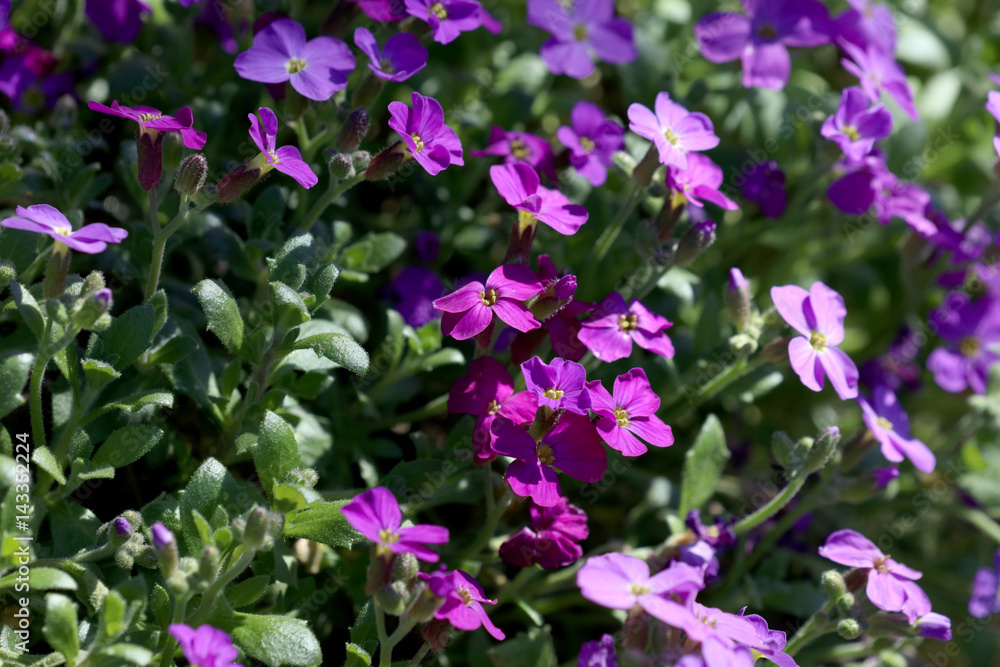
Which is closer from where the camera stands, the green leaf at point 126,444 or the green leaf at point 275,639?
the green leaf at point 275,639

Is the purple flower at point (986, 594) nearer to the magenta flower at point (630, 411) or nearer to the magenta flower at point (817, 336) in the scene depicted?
the magenta flower at point (817, 336)

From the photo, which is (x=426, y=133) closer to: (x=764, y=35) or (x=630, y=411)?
(x=630, y=411)

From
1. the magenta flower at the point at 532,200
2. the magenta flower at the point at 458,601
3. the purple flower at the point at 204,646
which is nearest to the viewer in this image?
the purple flower at the point at 204,646

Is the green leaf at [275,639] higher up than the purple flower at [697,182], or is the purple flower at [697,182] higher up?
the purple flower at [697,182]

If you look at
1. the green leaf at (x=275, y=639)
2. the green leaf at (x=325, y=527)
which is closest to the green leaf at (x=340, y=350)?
the green leaf at (x=325, y=527)

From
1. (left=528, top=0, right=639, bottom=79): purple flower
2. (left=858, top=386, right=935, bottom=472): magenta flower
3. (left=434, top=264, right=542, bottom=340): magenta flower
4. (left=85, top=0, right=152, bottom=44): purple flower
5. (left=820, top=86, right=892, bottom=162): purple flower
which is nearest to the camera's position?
(left=434, top=264, right=542, bottom=340): magenta flower

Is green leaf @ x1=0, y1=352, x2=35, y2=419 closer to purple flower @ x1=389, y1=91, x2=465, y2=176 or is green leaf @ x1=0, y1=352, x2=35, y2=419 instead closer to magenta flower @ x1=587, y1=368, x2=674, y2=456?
purple flower @ x1=389, y1=91, x2=465, y2=176

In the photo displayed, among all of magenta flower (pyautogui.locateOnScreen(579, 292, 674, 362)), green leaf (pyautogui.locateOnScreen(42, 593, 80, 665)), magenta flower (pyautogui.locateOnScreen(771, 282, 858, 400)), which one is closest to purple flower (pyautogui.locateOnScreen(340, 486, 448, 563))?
green leaf (pyautogui.locateOnScreen(42, 593, 80, 665))

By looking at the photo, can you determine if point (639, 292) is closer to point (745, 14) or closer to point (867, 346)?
point (745, 14)
